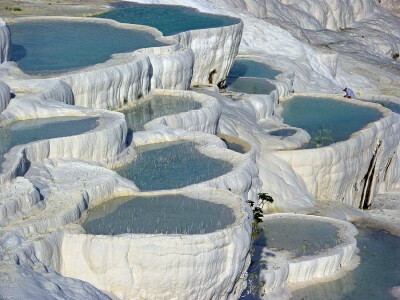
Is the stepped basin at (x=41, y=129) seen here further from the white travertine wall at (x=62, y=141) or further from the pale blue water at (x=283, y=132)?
the pale blue water at (x=283, y=132)

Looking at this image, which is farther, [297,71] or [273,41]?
[273,41]

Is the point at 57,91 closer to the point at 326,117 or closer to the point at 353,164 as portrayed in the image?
the point at 353,164

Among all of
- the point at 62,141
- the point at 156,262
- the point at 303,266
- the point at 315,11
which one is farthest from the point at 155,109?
the point at 315,11

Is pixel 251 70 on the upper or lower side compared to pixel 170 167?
lower

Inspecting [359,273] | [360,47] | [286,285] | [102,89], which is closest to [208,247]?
[286,285]

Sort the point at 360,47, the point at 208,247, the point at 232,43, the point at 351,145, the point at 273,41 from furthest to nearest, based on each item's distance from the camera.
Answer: the point at 360,47
the point at 273,41
the point at 232,43
the point at 351,145
the point at 208,247

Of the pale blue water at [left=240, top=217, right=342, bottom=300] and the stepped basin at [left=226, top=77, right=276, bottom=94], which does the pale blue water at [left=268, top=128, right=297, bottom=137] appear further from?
the pale blue water at [left=240, top=217, right=342, bottom=300]

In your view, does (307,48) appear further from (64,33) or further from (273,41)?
(64,33)
